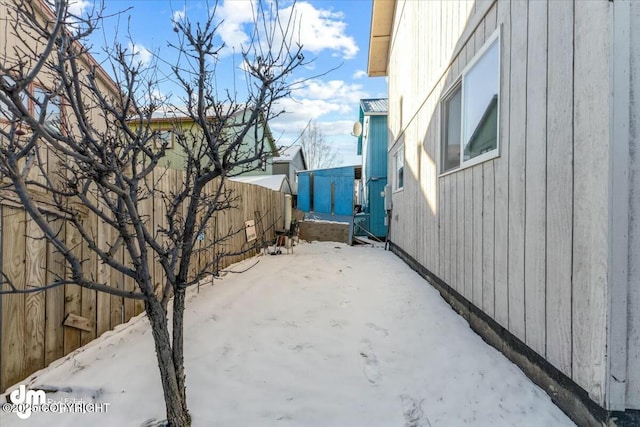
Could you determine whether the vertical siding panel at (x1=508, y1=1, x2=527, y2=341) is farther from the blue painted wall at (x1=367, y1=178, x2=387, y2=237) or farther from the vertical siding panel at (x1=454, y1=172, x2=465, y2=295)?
the blue painted wall at (x1=367, y1=178, x2=387, y2=237)

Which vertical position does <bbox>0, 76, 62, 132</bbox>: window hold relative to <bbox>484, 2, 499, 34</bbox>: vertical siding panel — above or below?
below

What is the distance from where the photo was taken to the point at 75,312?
2.38 m

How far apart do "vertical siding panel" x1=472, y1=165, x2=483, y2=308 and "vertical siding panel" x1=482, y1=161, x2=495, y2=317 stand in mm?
63

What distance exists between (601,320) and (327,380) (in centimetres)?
148

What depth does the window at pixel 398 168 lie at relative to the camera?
23.1 feet

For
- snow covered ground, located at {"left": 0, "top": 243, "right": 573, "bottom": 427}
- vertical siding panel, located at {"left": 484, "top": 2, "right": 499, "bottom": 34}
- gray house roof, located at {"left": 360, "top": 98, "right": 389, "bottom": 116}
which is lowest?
snow covered ground, located at {"left": 0, "top": 243, "right": 573, "bottom": 427}

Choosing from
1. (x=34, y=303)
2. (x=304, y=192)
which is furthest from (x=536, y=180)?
(x=304, y=192)

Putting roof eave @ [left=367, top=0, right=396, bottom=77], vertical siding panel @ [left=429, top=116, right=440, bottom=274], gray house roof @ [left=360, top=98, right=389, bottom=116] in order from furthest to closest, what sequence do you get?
1. gray house roof @ [left=360, top=98, right=389, bottom=116]
2. roof eave @ [left=367, top=0, right=396, bottom=77]
3. vertical siding panel @ [left=429, top=116, right=440, bottom=274]

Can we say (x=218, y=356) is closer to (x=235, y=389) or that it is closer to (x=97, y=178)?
(x=235, y=389)

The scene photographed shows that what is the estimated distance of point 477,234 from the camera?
2.86 m

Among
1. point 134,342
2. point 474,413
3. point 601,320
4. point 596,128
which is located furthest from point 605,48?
point 134,342

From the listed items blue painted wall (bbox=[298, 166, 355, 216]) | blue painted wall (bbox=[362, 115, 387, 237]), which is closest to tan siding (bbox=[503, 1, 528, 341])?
blue painted wall (bbox=[298, 166, 355, 216])

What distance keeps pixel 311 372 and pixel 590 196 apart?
1849mm

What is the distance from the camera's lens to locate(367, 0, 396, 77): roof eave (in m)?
8.38
